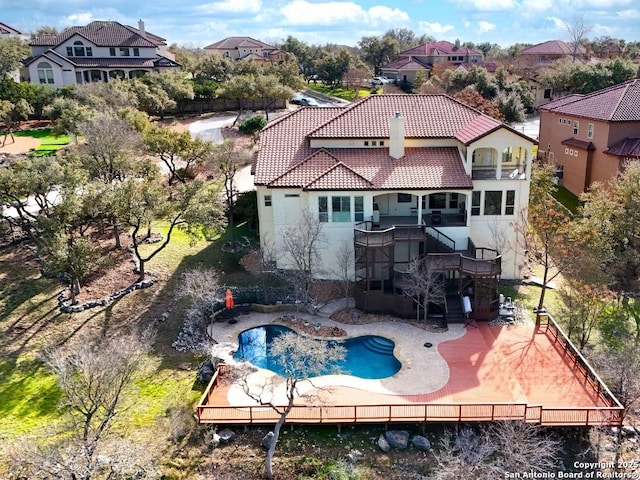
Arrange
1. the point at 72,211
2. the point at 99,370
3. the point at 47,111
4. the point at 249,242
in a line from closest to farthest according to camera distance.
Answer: the point at 99,370, the point at 72,211, the point at 249,242, the point at 47,111

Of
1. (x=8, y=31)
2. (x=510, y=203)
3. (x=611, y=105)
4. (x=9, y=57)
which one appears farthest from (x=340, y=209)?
(x=8, y=31)

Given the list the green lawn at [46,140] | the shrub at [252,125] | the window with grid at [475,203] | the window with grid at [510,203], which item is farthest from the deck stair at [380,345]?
the green lawn at [46,140]

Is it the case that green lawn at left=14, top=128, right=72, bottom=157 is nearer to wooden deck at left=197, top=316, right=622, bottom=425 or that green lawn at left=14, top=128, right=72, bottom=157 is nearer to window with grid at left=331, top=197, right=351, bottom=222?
window with grid at left=331, top=197, right=351, bottom=222

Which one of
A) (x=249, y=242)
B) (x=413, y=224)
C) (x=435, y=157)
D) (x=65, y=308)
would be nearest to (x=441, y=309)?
(x=413, y=224)

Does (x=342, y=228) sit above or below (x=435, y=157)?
below

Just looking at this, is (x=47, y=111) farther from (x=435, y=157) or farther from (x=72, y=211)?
(x=435, y=157)
